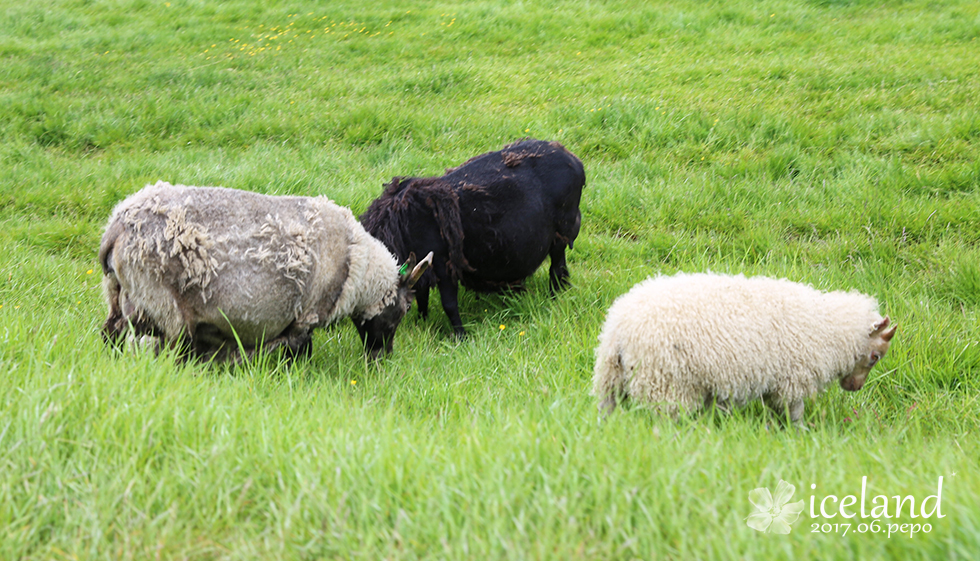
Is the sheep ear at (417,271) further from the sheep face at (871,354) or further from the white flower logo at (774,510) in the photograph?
the white flower logo at (774,510)

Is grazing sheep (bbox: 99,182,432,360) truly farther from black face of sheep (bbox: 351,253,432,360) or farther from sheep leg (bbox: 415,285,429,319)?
sheep leg (bbox: 415,285,429,319)

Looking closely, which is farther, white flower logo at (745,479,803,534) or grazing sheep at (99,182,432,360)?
grazing sheep at (99,182,432,360)

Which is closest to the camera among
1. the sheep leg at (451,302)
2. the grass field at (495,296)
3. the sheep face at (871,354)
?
the grass field at (495,296)

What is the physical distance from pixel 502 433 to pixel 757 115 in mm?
6881

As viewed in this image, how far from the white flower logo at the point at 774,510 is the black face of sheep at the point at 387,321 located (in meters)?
2.75

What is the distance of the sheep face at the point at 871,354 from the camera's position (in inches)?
142

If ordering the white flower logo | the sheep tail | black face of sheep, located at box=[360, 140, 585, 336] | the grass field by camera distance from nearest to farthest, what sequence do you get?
→ 1. the white flower logo
2. the grass field
3. the sheep tail
4. black face of sheep, located at box=[360, 140, 585, 336]

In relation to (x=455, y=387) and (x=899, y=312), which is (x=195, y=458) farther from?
(x=899, y=312)

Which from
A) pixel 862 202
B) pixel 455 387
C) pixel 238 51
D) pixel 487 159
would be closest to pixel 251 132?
pixel 238 51

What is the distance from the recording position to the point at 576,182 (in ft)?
18.4

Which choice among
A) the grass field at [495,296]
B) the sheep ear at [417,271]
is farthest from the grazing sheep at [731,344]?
Answer: the sheep ear at [417,271]

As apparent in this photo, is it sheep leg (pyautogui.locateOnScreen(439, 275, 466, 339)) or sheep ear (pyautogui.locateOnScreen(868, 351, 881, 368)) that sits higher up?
sheep ear (pyautogui.locateOnScreen(868, 351, 881, 368))

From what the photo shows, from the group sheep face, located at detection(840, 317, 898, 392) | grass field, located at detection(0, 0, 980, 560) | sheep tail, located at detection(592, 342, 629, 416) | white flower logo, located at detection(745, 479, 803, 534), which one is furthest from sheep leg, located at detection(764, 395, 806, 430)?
white flower logo, located at detection(745, 479, 803, 534)

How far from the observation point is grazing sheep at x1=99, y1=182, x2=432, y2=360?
3678mm
